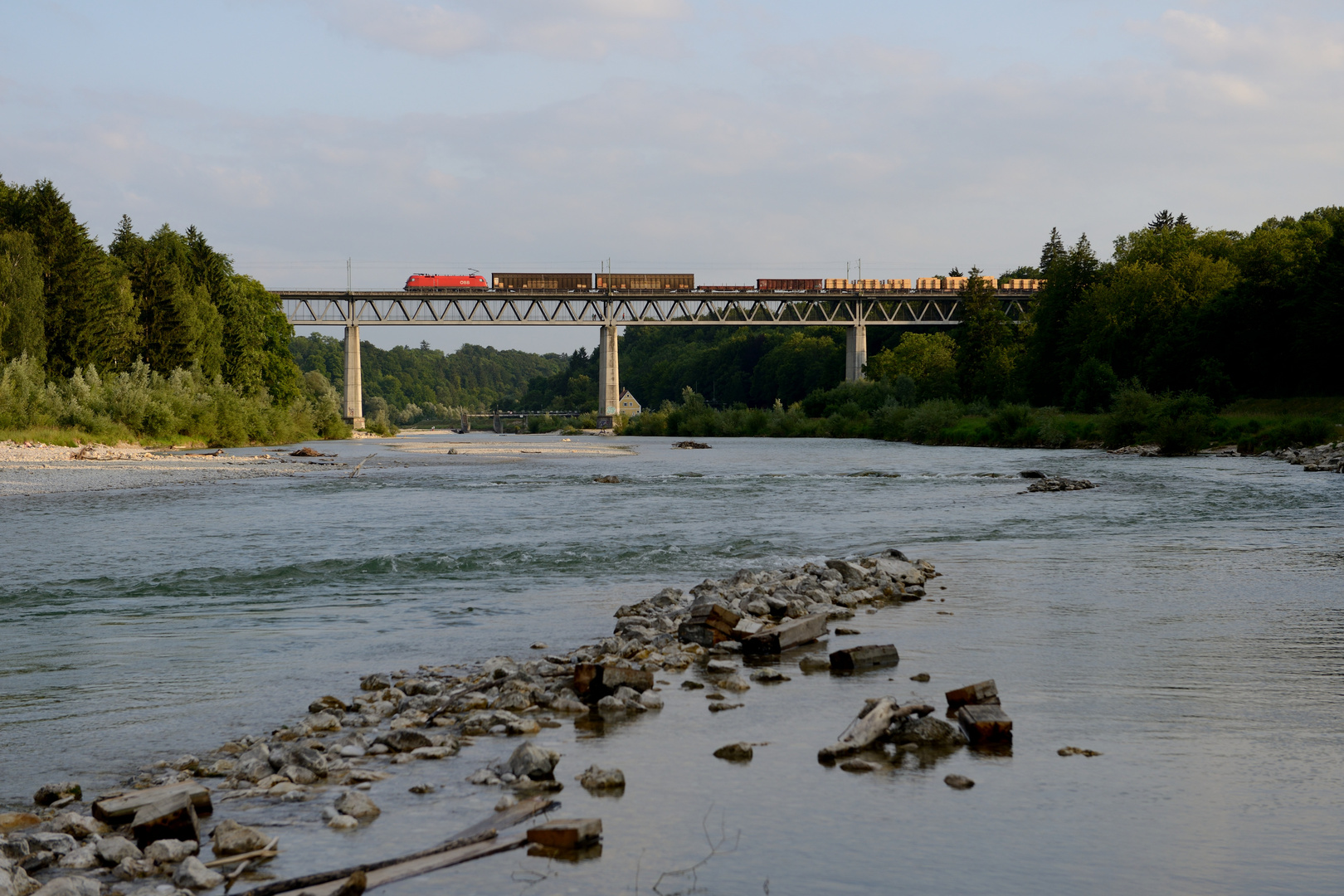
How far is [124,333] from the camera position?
229 ft

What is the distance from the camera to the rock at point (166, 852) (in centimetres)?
557

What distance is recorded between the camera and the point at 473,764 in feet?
24.0

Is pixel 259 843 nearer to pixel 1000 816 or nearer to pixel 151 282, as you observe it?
pixel 1000 816

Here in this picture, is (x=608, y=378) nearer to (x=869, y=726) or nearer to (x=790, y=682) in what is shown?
(x=790, y=682)

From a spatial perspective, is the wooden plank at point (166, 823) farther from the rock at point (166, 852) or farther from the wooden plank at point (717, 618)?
the wooden plank at point (717, 618)

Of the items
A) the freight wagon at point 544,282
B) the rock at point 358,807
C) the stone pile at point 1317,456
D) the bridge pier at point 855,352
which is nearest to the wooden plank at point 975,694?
the rock at point 358,807

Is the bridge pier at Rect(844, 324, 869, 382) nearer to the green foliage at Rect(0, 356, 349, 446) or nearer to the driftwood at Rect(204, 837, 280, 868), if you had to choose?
the green foliage at Rect(0, 356, 349, 446)

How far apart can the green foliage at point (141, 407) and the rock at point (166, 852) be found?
2243 inches

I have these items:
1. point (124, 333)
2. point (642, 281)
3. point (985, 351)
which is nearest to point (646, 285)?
point (642, 281)

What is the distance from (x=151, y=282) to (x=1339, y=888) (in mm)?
80185

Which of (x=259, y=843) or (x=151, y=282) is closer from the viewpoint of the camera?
(x=259, y=843)

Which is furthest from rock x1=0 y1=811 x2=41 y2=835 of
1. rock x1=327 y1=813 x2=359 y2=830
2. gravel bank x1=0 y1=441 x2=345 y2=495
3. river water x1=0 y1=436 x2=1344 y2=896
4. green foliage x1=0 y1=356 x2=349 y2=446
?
green foliage x1=0 y1=356 x2=349 y2=446

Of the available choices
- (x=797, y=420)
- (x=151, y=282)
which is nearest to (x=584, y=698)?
(x=151, y=282)

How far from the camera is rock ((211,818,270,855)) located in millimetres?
5676
